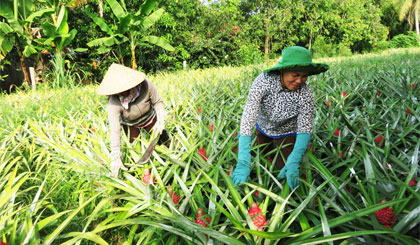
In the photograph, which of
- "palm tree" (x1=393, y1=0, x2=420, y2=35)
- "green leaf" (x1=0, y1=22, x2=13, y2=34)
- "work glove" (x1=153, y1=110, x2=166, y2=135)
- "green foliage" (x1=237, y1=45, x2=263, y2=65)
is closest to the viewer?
"work glove" (x1=153, y1=110, x2=166, y2=135)

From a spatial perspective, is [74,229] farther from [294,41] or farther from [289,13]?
Answer: [294,41]

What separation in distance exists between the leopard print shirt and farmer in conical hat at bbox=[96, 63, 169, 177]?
0.91m

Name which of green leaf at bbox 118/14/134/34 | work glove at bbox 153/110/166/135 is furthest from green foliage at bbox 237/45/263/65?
work glove at bbox 153/110/166/135

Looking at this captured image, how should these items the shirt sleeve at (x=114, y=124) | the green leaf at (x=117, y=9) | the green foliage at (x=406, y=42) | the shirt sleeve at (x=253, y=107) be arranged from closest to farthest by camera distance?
the shirt sleeve at (x=253, y=107) < the shirt sleeve at (x=114, y=124) < the green leaf at (x=117, y=9) < the green foliage at (x=406, y=42)

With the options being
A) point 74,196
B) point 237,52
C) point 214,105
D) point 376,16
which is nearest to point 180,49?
point 237,52

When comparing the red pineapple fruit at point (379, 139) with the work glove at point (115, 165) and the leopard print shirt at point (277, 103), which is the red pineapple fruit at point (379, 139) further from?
the work glove at point (115, 165)

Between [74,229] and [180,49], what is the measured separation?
32.4 feet

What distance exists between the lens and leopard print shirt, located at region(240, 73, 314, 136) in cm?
157

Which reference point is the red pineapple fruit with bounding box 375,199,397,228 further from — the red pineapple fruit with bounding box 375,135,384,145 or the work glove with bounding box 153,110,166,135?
the work glove with bounding box 153,110,166,135

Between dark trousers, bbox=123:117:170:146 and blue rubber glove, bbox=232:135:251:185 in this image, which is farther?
dark trousers, bbox=123:117:170:146

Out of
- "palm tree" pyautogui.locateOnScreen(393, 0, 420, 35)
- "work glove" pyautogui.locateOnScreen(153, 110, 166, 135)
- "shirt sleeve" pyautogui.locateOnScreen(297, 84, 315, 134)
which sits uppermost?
"palm tree" pyautogui.locateOnScreen(393, 0, 420, 35)

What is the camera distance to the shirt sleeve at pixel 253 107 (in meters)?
1.55

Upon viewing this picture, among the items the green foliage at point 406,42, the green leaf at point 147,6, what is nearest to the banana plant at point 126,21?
the green leaf at point 147,6

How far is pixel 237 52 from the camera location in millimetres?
12641
